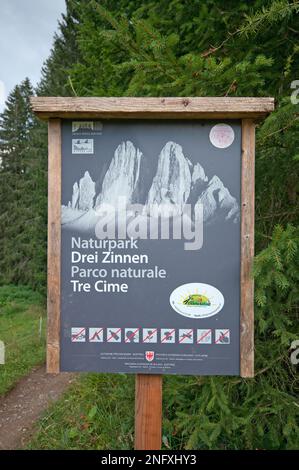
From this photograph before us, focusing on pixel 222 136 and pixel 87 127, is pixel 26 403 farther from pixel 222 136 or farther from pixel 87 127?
pixel 222 136

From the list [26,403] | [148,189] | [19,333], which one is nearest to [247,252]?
[148,189]

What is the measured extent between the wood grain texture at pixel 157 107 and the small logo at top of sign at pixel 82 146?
6.2 inches

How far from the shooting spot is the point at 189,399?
340 centimetres

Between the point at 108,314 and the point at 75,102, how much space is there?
4.19ft

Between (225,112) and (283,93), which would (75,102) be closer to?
(225,112)

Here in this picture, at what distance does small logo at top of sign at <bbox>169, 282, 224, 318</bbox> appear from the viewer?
2107 mm

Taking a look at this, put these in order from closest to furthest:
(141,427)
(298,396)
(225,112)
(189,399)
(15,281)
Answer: (225,112) → (141,427) → (298,396) → (189,399) → (15,281)

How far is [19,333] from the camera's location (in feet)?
39.1

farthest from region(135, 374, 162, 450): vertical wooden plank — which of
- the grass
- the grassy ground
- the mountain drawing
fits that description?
the grassy ground

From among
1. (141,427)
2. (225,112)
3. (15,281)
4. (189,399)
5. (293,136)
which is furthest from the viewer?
(15,281)

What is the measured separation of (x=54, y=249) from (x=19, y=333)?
1095cm

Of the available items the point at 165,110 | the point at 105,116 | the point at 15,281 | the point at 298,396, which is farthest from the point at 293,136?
the point at 15,281

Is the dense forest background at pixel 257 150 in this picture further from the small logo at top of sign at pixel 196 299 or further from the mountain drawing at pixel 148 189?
the mountain drawing at pixel 148 189

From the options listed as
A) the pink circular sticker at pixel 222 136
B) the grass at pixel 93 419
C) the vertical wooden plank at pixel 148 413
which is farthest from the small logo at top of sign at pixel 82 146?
the grass at pixel 93 419
